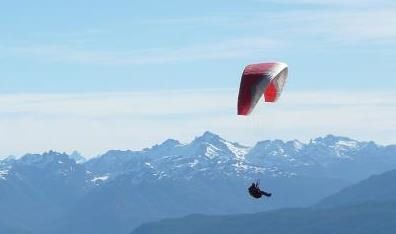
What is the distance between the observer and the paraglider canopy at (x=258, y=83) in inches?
2830

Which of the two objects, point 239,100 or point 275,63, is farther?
point 275,63

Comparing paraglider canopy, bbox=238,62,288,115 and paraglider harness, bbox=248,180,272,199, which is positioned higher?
paraglider canopy, bbox=238,62,288,115

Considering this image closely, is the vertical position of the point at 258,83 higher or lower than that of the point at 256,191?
higher

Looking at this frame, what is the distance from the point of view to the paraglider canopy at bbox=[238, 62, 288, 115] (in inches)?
2830

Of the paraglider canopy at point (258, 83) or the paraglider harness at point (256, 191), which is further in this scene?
the paraglider canopy at point (258, 83)

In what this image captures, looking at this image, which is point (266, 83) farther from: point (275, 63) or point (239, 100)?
point (275, 63)

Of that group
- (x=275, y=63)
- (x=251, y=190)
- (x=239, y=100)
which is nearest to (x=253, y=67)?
(x=275, y=63)

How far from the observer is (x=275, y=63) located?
80.9 m

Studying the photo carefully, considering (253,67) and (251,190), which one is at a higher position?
(253,67)

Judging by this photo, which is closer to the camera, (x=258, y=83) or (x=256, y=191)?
(x=256, y=191)

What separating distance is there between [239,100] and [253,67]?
24.2 feet

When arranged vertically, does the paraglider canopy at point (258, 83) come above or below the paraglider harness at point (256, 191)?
above

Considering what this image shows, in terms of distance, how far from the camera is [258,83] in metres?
73.4

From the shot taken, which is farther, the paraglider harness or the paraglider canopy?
the paraglider canopy
